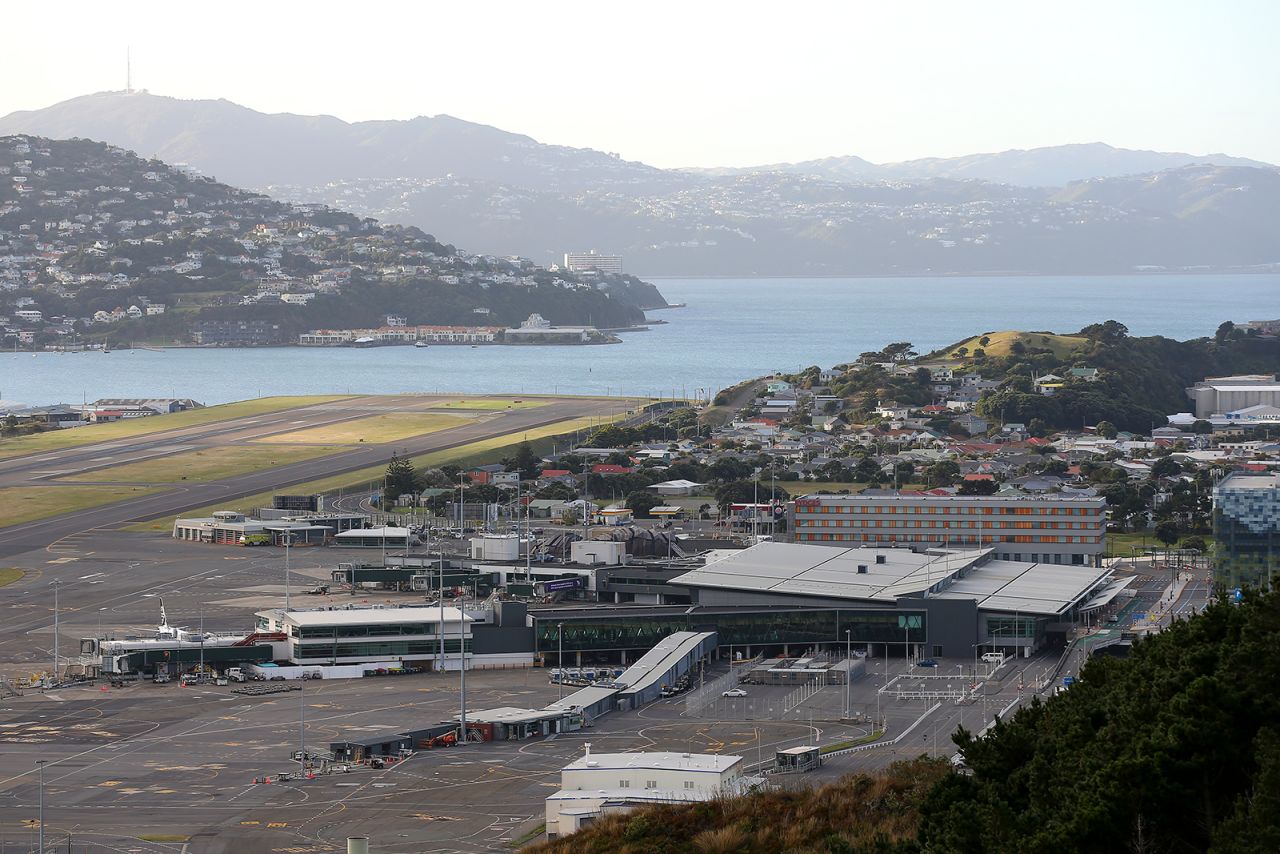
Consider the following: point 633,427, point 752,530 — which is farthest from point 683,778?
point 633,427

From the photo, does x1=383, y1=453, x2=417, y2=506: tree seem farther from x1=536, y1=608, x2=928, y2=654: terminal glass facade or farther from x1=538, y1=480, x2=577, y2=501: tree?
x1=536, y1=608, x2=928, y2=654: terminal glass facade

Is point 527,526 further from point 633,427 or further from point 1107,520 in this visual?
point 633,427

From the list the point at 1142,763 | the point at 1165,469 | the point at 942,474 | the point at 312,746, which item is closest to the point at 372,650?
the point at 312,746

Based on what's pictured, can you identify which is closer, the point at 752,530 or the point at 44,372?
the point at 752,530

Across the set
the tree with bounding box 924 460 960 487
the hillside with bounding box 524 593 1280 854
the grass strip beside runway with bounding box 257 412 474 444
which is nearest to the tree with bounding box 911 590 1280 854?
the hillside with bounding box 524 593 1280 854

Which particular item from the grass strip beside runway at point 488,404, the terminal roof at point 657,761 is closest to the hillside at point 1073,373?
the grass strip beside runway at point 488,404

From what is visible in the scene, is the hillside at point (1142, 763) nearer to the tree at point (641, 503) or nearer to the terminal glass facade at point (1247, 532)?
the terminal glass facade at point (1247, 532)
